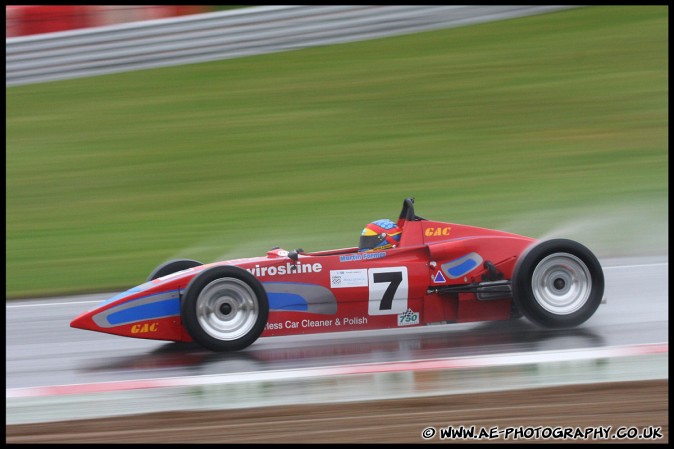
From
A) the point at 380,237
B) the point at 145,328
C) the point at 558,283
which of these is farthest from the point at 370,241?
the point at 145,328

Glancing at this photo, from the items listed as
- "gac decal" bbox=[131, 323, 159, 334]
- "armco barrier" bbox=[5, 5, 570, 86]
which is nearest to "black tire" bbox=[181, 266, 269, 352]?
"gac decal" bbox=[131, 323, 159, 334]

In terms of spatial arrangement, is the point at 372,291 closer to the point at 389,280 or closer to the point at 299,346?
the point at 389,280

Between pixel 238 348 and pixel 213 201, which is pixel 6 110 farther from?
pixel 238 348

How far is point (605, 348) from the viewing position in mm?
7059

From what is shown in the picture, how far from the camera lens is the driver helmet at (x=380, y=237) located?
309 inches

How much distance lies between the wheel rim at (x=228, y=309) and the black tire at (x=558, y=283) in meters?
2.13

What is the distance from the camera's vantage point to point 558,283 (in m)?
7.61

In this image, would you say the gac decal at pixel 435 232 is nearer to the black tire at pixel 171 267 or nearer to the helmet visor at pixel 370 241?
the helmet visor at pixel 370 241

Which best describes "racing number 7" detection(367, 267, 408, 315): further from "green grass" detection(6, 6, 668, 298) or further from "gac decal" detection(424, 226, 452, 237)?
"green grass" detection(6, 6, 668, 298)

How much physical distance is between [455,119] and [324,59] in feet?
10.1

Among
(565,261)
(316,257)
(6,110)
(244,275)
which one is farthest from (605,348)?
(6,110)

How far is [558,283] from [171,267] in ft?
10.9

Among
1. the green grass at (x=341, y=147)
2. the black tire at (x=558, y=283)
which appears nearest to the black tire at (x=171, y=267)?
the green grass at (x=341, y=147)

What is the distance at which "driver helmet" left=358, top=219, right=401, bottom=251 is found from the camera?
7.84 m
